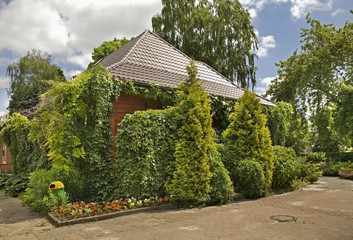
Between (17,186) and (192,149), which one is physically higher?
(192,149)

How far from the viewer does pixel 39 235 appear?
16.9 ft

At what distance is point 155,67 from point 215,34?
1742 centimetres

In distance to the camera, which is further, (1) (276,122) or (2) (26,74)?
(2) (26,74)

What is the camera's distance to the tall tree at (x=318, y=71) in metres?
24.4

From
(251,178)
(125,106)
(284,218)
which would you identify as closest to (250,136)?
(251,178)

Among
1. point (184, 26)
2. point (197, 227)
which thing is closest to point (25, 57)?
point (184, 26)

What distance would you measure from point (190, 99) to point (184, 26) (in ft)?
69.6

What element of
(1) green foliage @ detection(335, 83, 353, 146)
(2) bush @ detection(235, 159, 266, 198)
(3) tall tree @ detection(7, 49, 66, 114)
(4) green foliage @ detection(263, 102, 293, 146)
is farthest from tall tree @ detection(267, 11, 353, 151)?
(3) tall tree @ detection(7, 49, 66, 114)

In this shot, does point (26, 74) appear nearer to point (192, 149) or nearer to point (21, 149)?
point (21, 149)

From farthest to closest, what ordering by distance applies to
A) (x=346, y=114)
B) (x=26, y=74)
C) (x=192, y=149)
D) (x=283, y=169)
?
(x=26, y=74), (x=346, y=114), (x=283, y=169), (x=192, y=149)

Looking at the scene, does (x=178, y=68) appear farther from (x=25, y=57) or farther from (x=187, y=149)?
(x=25, y=57)

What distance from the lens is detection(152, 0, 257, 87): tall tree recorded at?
27.3 meters

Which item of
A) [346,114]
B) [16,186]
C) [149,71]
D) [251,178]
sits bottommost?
[16,186]

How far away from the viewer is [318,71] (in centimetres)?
2512
